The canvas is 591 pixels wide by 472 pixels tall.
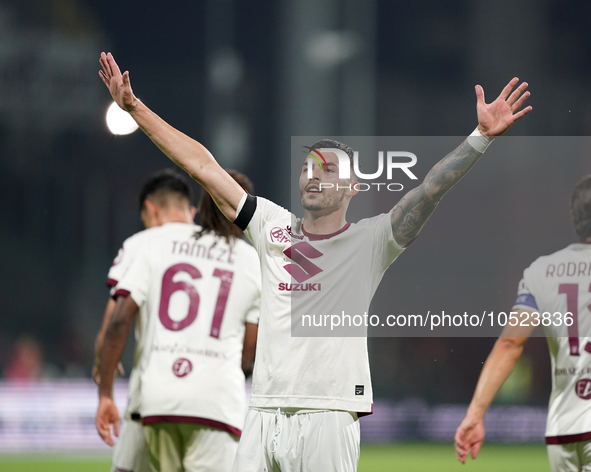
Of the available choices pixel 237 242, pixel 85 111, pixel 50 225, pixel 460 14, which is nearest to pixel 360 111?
pixel 460 14

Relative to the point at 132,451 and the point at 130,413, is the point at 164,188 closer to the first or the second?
the point at 130,413

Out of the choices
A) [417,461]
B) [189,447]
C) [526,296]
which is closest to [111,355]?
[189,447]

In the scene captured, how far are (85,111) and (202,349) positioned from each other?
19.6 meters

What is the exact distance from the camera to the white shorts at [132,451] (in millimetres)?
4820

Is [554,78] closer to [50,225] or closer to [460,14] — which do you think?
[460,14]

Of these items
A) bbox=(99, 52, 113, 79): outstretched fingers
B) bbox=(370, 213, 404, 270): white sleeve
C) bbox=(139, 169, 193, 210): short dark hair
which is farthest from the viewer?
bbox=(139, 169, 193, 210): short dark hair

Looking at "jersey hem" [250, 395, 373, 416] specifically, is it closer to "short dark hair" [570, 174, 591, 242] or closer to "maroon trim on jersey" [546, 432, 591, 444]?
"maroon trim on jersey" [546, 432, 591, 444]

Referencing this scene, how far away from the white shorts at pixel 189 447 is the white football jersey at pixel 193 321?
0.24ft

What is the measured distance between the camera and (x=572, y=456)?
155 inches

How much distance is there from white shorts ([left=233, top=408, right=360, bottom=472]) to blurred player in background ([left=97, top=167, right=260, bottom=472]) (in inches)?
51.3

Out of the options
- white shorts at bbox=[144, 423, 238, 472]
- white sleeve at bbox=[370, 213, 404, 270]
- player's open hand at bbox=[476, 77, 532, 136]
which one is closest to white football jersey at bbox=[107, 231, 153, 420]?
white shorts at bbox=[144, 423, 238, 472]

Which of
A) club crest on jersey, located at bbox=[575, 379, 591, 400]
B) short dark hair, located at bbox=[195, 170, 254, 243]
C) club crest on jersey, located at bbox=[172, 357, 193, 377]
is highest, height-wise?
short dark hair, located at bbox=[195, 170, 254, 243]

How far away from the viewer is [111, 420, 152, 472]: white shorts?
4.82 m

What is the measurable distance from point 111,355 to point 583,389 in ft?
9.10
